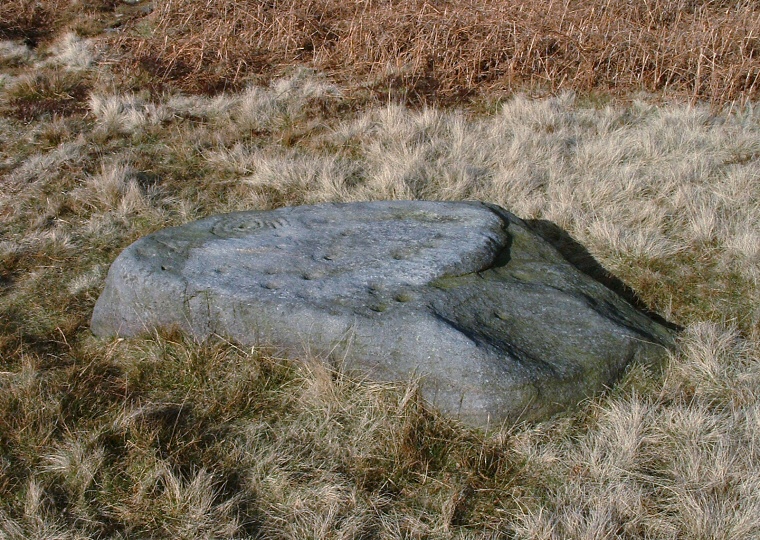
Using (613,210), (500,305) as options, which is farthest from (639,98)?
(500,305)

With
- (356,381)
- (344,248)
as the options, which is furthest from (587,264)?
(356,381)

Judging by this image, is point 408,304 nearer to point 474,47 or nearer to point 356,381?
point 356,381

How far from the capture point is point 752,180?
16.8 feet

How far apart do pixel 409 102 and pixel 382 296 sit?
4.26 metres

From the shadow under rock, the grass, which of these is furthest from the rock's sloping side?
the shadow under rock

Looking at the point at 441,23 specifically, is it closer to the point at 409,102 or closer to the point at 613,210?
the point at 409,102

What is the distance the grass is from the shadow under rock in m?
0.06

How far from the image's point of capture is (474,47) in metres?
7.59

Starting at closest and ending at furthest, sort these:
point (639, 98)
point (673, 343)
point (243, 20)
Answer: point (673, 343), point (639, 98), point (243, 20)

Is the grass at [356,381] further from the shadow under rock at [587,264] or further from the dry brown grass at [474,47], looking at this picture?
the dry brown grass at [474,47]

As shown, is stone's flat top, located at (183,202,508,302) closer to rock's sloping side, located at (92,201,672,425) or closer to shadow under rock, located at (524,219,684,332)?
rock's sloping side, located at (92,201,672,425)

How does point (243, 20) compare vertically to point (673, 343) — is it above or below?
above

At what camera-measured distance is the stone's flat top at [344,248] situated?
3445mm

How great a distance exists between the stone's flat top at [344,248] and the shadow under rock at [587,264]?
69cm
